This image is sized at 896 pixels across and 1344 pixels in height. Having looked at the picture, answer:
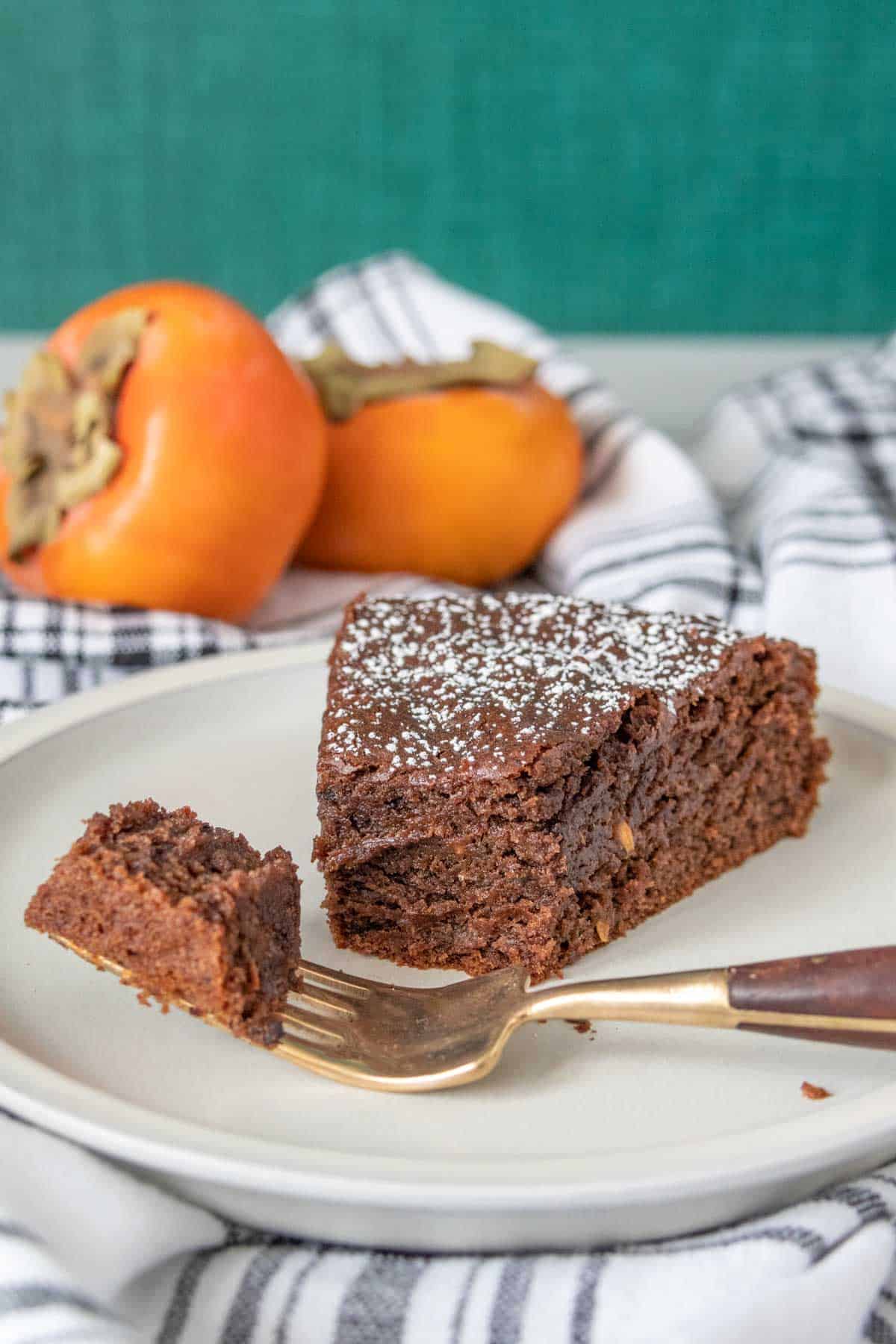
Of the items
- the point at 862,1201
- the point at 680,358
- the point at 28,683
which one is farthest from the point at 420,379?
the point at 862,1201

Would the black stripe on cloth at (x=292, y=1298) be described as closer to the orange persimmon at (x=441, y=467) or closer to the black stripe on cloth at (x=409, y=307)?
the orange persimmon at (x=441, y=467)

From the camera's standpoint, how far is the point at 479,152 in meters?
3.76

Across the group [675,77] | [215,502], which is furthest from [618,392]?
[215,502]

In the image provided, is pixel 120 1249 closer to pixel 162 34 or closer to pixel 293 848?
pixel 293 848

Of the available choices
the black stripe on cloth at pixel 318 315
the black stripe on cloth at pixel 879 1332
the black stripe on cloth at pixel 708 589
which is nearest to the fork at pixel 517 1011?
the black stripe on cloth at pixel 879 1332

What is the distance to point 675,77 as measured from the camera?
12.0ft

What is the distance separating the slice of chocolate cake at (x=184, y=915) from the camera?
4.86 feet

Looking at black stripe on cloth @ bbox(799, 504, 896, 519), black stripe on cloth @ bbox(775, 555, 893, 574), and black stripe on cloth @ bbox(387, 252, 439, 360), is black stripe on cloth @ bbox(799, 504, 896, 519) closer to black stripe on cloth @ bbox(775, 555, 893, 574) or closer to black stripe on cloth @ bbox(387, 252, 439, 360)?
black stripe on cloth @ bbox(775, 555, 893, 574)

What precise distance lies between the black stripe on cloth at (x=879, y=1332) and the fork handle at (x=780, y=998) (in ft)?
0.84

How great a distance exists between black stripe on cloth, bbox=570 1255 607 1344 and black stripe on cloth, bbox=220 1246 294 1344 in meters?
0.29

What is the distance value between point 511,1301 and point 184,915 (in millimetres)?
491

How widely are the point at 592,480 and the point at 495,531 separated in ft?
1.19

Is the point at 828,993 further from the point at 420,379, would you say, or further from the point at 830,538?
the point at 420,379

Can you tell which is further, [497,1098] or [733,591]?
[733,591]
